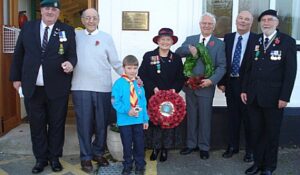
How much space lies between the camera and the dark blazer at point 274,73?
4035mm

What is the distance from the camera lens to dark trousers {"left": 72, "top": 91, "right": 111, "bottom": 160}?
4395mm

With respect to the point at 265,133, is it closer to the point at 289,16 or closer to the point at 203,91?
the point at 203,91

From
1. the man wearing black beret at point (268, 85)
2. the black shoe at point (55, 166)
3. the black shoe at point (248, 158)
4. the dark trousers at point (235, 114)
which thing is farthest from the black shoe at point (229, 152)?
the black shoe at point (55, 166)

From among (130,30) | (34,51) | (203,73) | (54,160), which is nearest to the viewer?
(34,51)

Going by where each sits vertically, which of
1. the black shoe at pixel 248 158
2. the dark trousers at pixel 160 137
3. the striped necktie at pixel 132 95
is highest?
the striped necktie at pixel 132 95

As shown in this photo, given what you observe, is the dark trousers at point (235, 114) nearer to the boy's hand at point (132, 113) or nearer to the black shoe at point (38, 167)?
the boy's hand at point (132, 113)

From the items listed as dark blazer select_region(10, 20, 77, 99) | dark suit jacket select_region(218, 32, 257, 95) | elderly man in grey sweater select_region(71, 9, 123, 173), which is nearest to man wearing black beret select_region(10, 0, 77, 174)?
dark blazer select_region(10, 20, 77, 99)

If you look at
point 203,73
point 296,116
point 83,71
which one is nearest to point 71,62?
point 83,71

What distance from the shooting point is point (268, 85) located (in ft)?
13.6

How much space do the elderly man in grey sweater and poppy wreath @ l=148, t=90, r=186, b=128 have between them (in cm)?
55

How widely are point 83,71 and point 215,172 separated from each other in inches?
79.7

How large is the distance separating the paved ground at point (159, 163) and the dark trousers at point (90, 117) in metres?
0.31

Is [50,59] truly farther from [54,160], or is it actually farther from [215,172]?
[215,172]

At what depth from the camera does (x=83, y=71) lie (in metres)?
4.34
